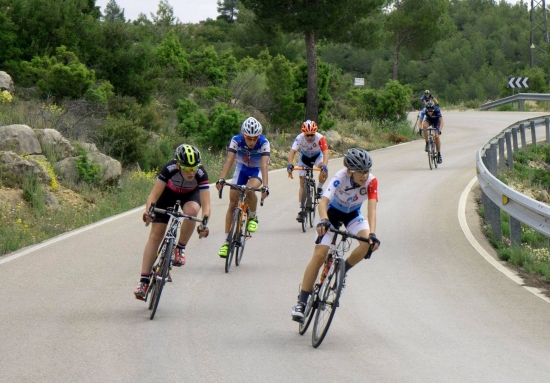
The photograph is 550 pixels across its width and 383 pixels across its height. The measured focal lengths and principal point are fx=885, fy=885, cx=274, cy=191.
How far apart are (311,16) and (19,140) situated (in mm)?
16398

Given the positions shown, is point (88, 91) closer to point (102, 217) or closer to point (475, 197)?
point (102, 217)

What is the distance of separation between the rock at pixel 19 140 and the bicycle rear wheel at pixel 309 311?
477 inches

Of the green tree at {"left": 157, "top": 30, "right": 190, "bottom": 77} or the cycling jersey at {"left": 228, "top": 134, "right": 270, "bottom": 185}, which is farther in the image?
the green tree at {"left": 157, "top": 30, "right": 190, "bottom": 77}

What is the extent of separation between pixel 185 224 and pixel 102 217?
7243 mm

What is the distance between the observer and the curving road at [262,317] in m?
7.18

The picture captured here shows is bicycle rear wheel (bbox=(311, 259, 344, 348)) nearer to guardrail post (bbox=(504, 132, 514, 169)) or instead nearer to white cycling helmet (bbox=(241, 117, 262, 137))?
white cycling helmet (bbox=(241, 117, 262, 137))

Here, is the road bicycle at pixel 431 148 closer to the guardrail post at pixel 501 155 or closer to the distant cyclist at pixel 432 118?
the distant cyclist at pixel 432 118

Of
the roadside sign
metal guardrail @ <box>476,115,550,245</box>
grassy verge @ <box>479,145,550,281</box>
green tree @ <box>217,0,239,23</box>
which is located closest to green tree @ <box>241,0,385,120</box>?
grassy verge @ <box>479,145,550,281</box>

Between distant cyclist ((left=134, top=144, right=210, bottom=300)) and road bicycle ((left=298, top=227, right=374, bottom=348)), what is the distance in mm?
1713

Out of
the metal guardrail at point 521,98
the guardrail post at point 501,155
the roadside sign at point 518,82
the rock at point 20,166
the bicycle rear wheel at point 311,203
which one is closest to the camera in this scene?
the bicycle rear wheel at point 311,203

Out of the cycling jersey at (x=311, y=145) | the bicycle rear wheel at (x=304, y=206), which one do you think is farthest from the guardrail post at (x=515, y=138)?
the bicycle rear wheel at (x=304, y=206)

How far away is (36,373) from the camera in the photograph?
22.9 ft

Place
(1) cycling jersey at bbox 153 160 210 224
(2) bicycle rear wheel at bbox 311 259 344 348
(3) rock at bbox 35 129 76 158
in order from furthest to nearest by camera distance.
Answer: (3) rock at bbox 35 129 76 158 → (1) cycling jersey at bbox 153 160 210 224 → (2) bicycle rear wheel at bbox 311 259 344 348

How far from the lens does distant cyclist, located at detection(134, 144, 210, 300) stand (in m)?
9.36
